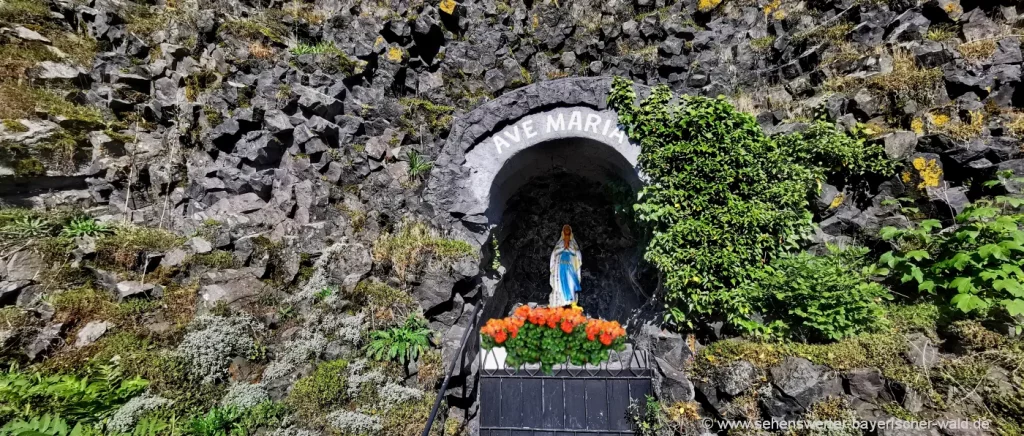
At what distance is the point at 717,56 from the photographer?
29.8ft

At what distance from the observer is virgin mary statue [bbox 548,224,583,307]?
8.82 m

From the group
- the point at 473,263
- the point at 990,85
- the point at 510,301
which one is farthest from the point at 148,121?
the point at 990,85

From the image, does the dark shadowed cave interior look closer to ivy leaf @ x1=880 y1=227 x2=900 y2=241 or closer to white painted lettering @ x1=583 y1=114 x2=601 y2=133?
white painted lettering @ x1=583 y1=114 x2=601 y2=133

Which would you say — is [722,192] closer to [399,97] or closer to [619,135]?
[619,135]

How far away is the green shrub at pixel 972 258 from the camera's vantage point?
4410mm

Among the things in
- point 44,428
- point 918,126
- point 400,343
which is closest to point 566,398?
point 400,343

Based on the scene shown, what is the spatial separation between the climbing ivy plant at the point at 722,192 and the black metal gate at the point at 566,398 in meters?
1.37

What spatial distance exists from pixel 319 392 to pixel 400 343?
126cm

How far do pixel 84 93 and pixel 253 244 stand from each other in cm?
501

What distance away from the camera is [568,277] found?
8875mm

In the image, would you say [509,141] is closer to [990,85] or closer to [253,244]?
[253,244]

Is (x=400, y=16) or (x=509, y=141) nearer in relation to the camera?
(x=509, y=141)

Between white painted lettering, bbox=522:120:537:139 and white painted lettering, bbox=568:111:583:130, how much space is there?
70cm

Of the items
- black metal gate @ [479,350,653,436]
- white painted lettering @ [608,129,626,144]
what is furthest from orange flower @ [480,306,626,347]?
white painted lettering @ [608,129,626,144]
